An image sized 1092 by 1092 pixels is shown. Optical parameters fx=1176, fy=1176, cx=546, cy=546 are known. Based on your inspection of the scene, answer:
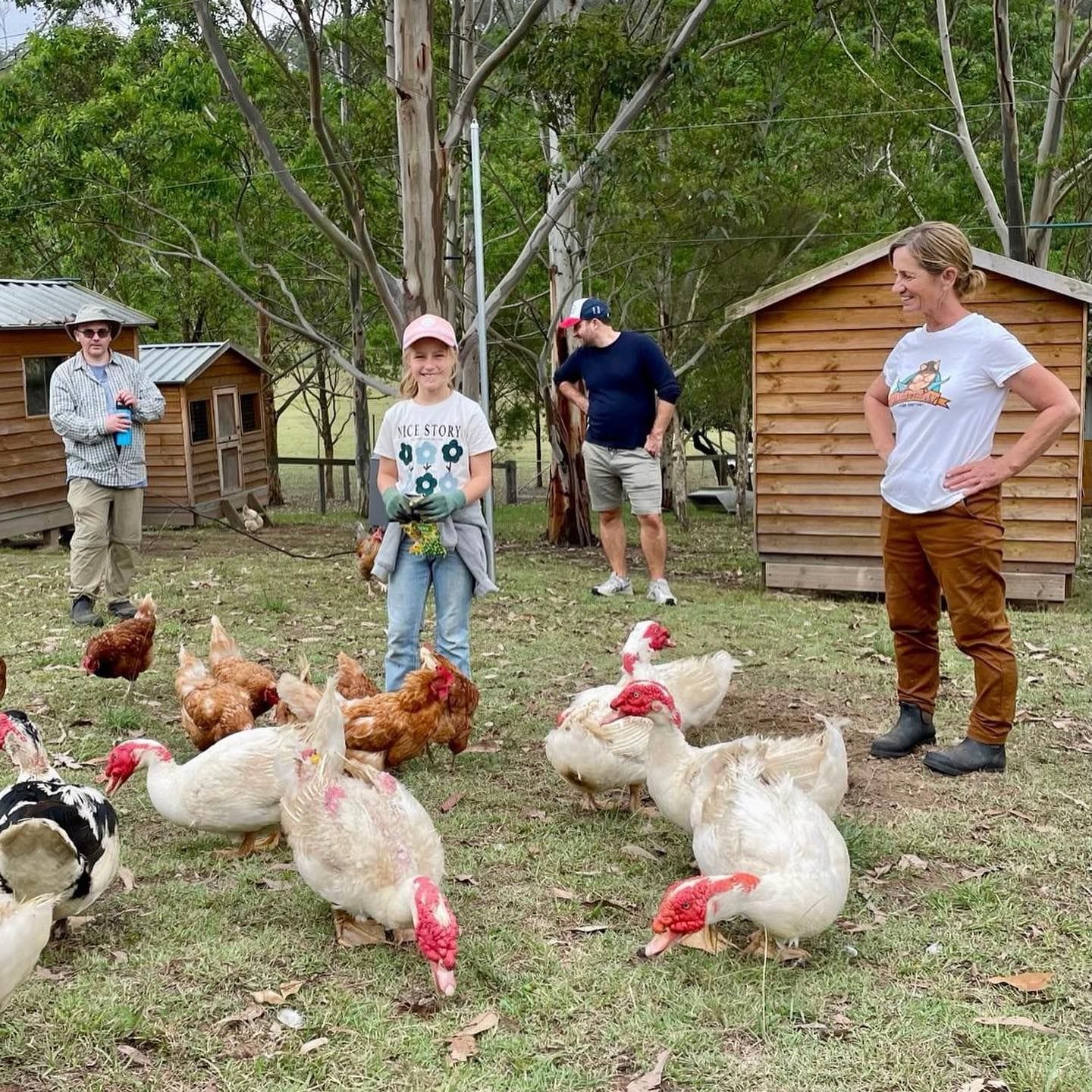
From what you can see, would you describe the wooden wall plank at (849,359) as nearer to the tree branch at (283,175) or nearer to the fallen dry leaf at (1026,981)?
the tree branch at (283,175)

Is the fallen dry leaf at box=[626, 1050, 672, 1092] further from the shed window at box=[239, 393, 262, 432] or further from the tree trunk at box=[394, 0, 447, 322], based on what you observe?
the shed window at box=[239, 393, 262, 432]

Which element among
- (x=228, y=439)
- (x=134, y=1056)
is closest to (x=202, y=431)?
(x=228, y=439)

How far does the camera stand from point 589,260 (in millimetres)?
18781

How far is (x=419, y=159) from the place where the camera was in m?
10.4

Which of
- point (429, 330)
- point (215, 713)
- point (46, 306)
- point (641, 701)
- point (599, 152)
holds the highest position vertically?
point (599, 152)

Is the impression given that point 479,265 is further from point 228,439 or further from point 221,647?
point 228,439

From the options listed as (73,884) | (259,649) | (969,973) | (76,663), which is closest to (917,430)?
(969,973)

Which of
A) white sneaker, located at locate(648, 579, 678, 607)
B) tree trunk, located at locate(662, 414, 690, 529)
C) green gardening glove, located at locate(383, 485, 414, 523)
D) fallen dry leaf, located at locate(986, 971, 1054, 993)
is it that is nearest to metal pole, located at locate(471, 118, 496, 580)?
white sneaker, located at locate(648, 579, 678, 607)

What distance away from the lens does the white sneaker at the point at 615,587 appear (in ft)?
34.0

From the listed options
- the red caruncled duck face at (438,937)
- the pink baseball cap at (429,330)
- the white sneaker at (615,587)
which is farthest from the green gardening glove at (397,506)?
the white sneaker at (615,587)

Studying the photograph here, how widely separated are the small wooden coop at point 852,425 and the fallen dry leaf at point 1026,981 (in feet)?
23.9

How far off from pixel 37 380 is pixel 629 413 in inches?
399

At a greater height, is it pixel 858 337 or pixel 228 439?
pixel 858 337

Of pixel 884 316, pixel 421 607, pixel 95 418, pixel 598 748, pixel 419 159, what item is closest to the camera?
pixel 598 748
